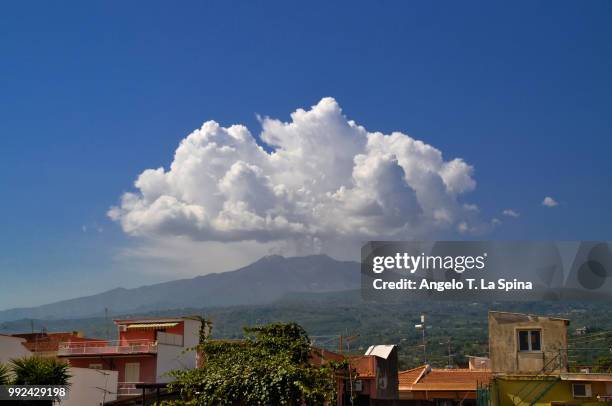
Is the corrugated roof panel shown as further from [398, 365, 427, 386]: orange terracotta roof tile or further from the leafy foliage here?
[398, 365, 427, 386]: orange terracotta roof tile

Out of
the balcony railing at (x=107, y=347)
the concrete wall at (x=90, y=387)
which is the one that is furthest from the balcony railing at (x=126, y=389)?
the balcony railing at (x=107, y=347)

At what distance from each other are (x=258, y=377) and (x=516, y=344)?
1326cm

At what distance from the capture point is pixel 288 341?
2748 cm

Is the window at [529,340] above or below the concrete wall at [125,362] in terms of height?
above

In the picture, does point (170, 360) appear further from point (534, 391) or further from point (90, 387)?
point (534, 391)

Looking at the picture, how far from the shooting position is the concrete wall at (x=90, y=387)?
3453cm

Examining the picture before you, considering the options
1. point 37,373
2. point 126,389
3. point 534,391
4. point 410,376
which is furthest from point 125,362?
point 534,391

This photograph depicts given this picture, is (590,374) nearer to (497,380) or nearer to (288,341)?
(497,380)

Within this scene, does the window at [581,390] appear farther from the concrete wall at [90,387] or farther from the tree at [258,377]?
the concrete wall at [90,387]

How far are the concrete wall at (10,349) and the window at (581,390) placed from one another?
28815mm

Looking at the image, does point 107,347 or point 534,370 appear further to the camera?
point 107,347

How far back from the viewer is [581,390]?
1186 inches

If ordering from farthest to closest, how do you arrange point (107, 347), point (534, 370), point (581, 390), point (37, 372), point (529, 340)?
point (107, 347) < point (529, 340) < point (534, 370) < point (581, 390) < point (37, 372)

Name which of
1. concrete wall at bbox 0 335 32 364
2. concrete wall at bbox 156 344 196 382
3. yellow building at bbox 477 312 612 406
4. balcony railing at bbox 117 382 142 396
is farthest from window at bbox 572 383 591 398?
concrete wall at bbox 0 335 32 364
